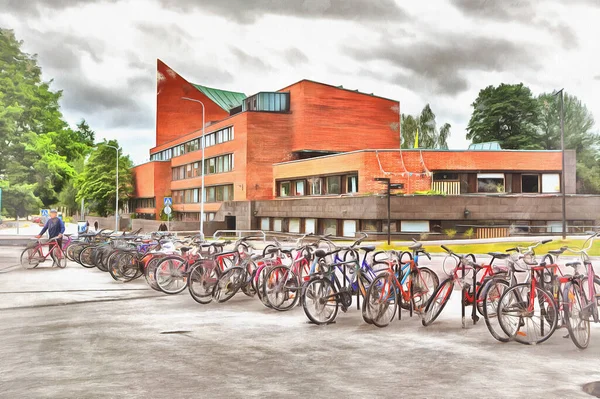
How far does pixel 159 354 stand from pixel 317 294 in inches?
112

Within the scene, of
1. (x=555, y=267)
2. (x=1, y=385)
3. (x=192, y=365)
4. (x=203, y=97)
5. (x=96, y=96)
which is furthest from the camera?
(x=203, y=97)

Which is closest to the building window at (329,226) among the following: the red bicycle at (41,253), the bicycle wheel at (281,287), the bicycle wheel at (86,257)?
the bicycle wheel at (86,257)

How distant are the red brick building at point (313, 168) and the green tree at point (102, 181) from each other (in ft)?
8.15

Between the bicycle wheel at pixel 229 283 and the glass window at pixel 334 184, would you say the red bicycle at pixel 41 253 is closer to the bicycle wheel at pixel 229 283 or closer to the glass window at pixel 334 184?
the bicycle wheel at pixel 229 283

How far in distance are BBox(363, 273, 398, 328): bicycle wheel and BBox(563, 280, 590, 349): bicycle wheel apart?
248 centimetres

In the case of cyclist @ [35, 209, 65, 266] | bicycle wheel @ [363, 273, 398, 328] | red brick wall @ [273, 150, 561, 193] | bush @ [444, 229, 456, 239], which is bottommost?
bicycle wheel @ [363, 273, 398, 328]

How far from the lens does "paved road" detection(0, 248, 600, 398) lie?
5.66 m

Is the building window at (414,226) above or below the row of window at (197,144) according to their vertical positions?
below

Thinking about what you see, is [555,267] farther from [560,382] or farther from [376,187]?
[376,187]

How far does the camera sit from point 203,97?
246 feet

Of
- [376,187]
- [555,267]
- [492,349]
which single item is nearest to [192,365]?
[492,349]

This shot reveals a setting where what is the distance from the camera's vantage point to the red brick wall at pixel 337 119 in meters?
51.5

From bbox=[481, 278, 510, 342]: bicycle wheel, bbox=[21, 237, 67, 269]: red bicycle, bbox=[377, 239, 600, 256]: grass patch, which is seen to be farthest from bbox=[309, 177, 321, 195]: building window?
bbox=[481, 278, 510, 342]: bicycle wheel

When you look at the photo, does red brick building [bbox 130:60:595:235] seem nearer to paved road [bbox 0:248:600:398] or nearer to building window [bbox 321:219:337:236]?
building window [bbox 321:219:337:236]
